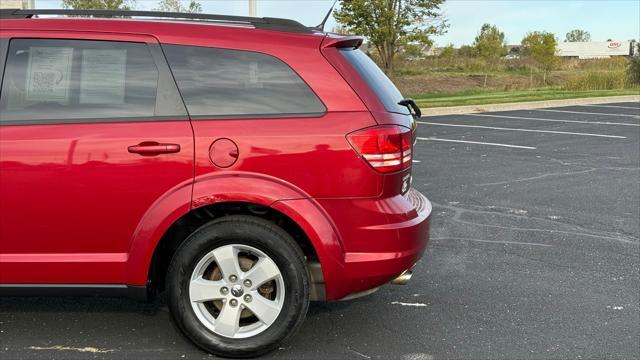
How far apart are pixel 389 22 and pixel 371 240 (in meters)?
25.2

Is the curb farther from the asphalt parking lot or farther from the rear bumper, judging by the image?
the rear bumper

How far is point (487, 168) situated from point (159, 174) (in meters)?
6.77

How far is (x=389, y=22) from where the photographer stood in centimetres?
2730

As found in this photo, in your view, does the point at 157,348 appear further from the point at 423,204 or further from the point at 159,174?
the point at 423,204

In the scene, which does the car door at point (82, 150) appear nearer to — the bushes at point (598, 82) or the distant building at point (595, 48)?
the bushes at point (598, 82)

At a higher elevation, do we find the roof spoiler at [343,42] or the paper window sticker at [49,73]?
the roof spoiler at [343,42]

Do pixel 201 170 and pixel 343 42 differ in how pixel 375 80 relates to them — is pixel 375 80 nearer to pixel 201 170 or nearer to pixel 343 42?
pixel 343 42

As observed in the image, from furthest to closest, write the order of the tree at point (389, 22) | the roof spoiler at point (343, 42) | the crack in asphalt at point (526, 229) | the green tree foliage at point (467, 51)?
the green tree foliage at point (467, 51)
the tree at point (389, 22)
the crack in asphalt at point (526, 229)
the roof spoiler at point (343, 42)

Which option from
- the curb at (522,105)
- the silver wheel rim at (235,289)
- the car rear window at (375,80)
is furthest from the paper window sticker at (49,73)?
the curb at (522,105)

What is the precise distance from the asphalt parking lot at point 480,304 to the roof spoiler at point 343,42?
66.0 inches

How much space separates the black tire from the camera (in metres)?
3.26

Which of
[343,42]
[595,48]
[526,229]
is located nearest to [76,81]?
[343,42]

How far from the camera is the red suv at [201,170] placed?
3221 millimetres

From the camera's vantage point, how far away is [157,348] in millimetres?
3500
